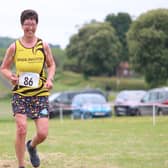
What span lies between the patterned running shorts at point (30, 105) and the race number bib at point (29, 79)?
0.18 meters

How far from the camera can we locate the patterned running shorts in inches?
314

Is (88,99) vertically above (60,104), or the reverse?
(88,99)

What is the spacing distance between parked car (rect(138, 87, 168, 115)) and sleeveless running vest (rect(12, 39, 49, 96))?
66.3 feet

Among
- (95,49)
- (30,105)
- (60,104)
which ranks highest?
(95,49)

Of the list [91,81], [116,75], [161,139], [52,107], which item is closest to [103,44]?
[91,81]

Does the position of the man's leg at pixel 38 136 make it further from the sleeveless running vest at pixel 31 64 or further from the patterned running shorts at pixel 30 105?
the sleeveless running vest at pixel 31 64

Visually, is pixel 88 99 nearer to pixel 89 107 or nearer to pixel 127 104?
pixel 89 107

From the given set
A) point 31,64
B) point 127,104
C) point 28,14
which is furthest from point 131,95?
point 28,14

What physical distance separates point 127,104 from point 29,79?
80.5 feet

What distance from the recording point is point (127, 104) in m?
32.2

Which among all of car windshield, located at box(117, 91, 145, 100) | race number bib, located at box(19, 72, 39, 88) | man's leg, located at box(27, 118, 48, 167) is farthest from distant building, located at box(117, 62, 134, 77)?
race number bib, located at box(19, 72, 39, 88)

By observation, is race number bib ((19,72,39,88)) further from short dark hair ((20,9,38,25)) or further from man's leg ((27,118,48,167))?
short dark hair ((20,9,38,25))

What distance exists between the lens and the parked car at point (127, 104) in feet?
104

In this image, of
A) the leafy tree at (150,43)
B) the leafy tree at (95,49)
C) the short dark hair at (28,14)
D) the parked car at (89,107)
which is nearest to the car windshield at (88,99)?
the parked car at (89,107)
